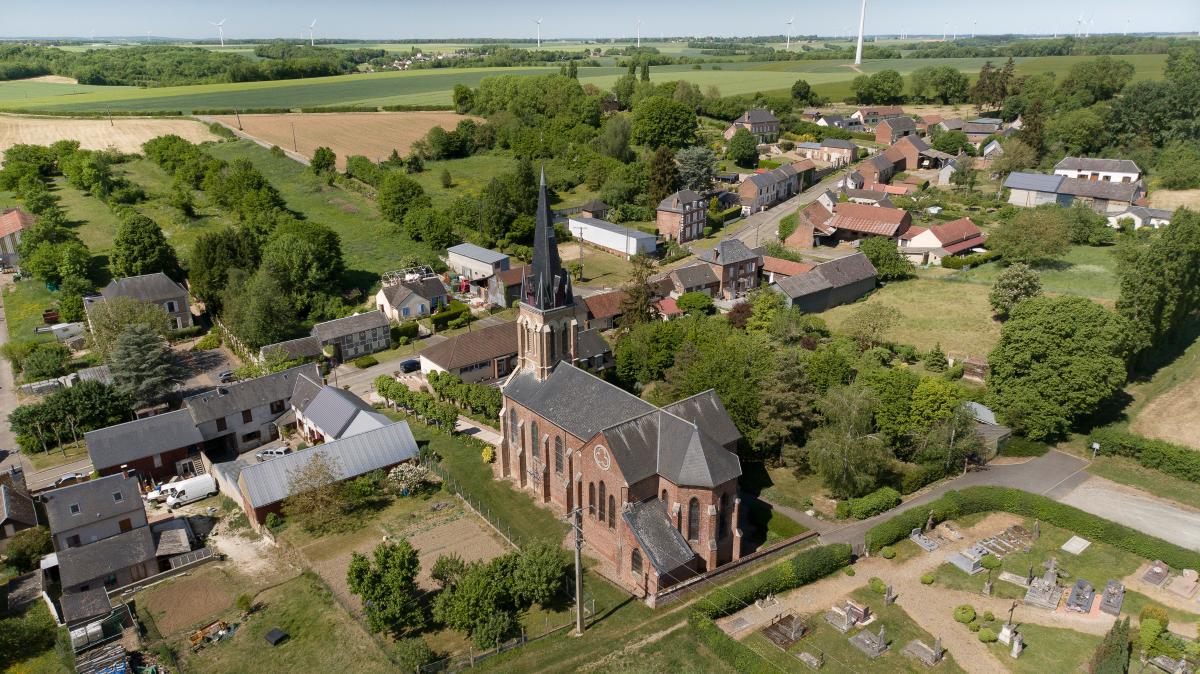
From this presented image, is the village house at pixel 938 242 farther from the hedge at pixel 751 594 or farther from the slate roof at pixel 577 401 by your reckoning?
the slate roof at pixel 577 401

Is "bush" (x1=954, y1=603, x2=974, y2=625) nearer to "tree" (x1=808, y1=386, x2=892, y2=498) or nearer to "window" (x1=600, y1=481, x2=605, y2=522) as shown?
"tree" (x1=808, y1=386, x2=892, y2=498)

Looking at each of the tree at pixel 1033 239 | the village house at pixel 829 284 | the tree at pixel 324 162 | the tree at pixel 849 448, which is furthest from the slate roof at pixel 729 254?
the tree at pixel 324 162

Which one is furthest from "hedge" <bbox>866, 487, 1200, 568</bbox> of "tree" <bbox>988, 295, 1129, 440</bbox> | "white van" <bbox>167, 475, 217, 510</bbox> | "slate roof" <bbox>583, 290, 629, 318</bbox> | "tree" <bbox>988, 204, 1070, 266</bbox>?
"tree" <bbox>988, 204, 1070, 266</bbox>

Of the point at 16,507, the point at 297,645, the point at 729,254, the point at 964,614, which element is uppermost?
the point at 729,254

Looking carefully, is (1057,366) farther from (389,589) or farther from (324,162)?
(324,162)

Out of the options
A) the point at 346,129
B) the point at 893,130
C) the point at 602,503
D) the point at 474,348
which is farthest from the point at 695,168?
the point at 346,129
